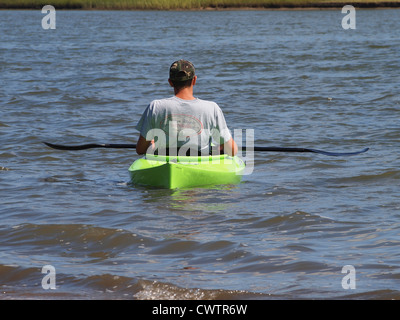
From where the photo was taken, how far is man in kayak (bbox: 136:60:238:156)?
6402 mm

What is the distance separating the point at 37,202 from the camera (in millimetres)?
6910

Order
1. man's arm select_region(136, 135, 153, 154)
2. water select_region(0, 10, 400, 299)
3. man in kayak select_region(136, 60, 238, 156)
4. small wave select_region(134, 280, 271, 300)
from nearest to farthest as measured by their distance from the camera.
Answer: small wave select_region(134, 280, 271, 300), water select_region(0, 10, 400, 299), man in kayak select_region(136, 60, 238, 156), man's arm select_region(136, 135, 153, 154)

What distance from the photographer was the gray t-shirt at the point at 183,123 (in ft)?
21.2

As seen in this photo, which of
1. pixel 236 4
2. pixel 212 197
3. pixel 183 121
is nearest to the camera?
pixel 183 121

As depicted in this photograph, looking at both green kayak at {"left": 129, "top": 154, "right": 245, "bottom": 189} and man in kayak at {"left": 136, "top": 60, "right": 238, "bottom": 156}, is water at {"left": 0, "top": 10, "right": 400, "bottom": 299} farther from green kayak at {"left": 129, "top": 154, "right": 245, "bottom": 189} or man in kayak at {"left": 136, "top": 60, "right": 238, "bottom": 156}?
man in kayak at {"left": 136, "top": 60, "right": 238, "bottom": 156}

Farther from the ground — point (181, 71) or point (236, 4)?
point (236, 4)

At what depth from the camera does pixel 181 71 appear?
6254 mm

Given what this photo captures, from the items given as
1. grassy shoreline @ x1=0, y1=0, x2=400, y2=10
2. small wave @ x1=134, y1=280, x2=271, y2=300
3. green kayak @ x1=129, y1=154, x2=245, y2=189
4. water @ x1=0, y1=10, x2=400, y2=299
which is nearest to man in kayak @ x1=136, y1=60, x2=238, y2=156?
green kayak @ x1=129, y1=154, x2=245, y2=189

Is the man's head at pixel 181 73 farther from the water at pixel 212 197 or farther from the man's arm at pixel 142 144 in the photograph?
the water at pixel 212 197

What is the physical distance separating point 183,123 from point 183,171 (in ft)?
1.76

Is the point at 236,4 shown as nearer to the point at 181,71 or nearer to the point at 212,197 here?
the point at 212,197

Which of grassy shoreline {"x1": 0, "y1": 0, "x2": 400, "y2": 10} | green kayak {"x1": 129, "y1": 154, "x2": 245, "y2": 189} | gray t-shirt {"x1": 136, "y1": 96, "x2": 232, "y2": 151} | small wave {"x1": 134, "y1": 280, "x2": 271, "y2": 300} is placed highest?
grassy shoreline {"x1": 0, "y1": 0, "x2": 400, "y2": 10}

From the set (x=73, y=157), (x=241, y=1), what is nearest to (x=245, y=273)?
(x=73, y=157)

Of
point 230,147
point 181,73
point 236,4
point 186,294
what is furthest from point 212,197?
point 236,4
